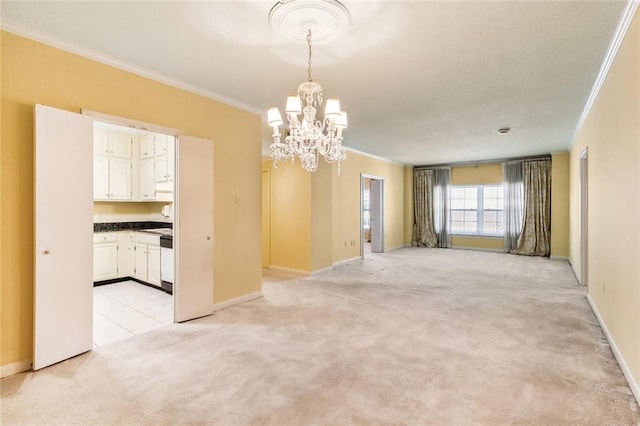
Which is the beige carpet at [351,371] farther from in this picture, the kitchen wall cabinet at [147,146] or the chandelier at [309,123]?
the kitchen wall cabinet at [147,146]

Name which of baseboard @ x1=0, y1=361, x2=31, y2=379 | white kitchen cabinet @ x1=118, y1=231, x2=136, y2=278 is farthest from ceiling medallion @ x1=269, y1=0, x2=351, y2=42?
white kitchen cabinet @ x1=118, y1=231, x2=136, y2=278

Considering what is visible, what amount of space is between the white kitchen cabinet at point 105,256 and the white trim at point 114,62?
3.20 m

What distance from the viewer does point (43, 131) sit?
2549mm

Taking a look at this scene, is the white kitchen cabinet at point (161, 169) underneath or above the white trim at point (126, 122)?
underneath

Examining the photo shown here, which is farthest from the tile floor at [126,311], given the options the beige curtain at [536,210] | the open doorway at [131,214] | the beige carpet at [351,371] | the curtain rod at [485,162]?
the beige curtain at [536,210]

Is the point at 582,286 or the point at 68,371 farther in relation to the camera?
the point at 582,286

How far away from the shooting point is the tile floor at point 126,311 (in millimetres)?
3359

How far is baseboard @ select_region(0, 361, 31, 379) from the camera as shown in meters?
2.46

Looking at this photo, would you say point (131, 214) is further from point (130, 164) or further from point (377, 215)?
point (377, 215)

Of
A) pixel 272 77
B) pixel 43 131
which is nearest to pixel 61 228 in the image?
pixel 43 131

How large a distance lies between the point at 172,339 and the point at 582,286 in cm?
586

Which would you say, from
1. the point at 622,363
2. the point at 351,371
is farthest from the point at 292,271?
the point at 622,363

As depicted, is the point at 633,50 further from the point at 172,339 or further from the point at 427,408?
the point at 172,339

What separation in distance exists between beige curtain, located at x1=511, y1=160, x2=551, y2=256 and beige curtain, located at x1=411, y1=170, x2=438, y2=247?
226 cm
